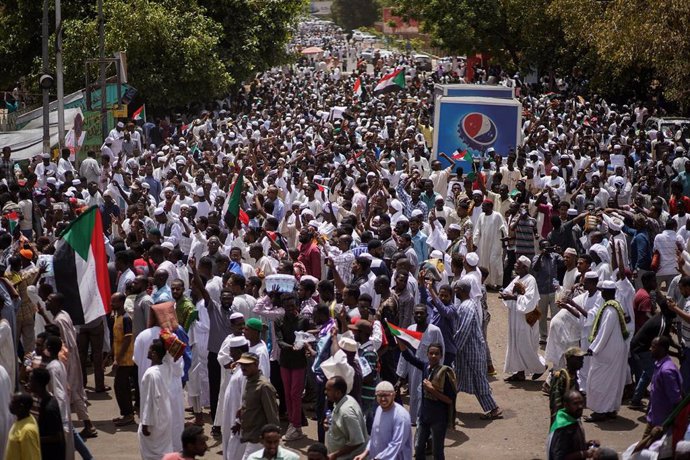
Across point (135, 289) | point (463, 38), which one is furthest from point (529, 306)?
point (463, 38)

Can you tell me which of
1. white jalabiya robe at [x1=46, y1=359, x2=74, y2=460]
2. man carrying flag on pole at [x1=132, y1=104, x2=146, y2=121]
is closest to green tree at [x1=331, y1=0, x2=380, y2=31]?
man carrying flag on pole at [x1=132, y1=104, x2=146, y2=121]

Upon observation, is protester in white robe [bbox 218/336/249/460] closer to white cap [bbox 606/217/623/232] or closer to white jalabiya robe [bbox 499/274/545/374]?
white jalabiya robe [bbox 499/274/545/374]

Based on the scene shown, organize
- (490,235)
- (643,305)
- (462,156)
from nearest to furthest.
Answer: (643,305) < (490,235) < (462,156)

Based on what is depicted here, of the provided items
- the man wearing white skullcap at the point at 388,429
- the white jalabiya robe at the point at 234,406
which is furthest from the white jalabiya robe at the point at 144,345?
the man wearing white skullcap at the point at 388,429

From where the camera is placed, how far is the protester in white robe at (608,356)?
11023 millimetres

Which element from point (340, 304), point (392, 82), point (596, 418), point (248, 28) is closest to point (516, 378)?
point (596, 418)

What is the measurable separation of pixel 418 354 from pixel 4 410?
132 inches

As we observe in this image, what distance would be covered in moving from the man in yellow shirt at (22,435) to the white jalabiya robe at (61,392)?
76 centimetres

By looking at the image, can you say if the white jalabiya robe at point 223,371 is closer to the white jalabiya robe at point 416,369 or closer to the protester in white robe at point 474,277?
the white jalabiya robe at point 416,369

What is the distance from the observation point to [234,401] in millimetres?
9188

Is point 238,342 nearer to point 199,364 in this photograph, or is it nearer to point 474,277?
point 199,364

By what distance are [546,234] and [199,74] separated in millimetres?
16238

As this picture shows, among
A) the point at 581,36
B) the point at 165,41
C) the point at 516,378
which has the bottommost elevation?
the point at 516,378

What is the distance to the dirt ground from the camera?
10.5 meters
